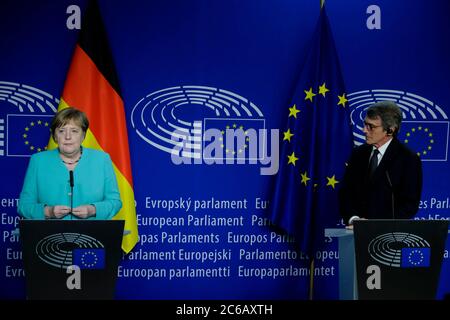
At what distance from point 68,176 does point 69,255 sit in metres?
0.87

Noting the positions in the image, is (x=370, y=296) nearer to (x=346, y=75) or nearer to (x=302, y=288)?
(x=302, y=288)

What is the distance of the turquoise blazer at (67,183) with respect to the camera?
12.2 ft

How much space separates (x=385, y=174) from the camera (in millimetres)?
3887

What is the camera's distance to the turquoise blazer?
372cm

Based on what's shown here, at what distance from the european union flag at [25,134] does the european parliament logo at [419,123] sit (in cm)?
260

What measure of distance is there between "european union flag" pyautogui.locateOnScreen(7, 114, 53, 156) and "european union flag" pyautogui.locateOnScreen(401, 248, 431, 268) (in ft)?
9.69

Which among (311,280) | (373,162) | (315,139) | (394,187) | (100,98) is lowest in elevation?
(311,280)

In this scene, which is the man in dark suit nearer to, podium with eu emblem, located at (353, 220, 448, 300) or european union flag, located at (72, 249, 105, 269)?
podium with eu emblem, located at (353, 220, 448, 300)

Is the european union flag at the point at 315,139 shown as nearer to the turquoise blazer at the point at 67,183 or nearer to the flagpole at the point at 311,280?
the flagpole at the point at 311,280

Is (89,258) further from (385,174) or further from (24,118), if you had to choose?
(24,118)

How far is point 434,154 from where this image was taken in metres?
5.16

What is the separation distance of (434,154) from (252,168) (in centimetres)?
159

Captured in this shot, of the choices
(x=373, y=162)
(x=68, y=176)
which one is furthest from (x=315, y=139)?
(x=68, y=176)
